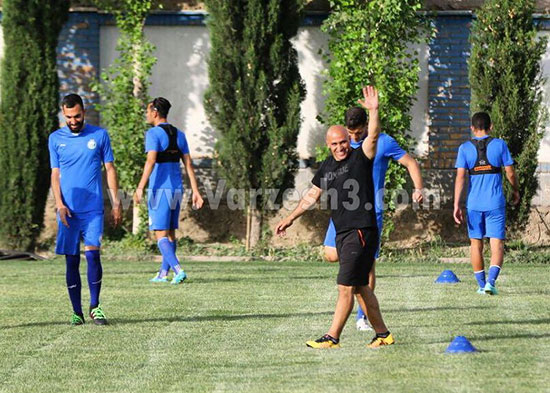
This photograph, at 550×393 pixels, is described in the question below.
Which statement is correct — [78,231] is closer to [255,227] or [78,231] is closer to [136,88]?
[255,227]

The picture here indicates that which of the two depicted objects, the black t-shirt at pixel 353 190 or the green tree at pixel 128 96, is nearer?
the black t-shirt at pixel 353 190

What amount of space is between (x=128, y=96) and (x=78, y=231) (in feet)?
31.2

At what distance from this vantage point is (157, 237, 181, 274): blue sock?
1416 cm

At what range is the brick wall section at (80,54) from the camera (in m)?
20.4

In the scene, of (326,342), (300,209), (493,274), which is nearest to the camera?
(326,342)

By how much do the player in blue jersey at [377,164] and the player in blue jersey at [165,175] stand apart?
176 inches

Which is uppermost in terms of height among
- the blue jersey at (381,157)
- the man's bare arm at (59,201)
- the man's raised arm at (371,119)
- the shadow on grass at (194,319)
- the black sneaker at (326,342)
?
the man's raised arm at (371,119)

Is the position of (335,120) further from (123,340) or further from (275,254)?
(123,340)

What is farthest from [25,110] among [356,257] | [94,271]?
[356,257]

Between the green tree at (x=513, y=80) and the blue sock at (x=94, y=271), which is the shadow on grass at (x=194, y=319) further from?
the green tree at (x=513, y=80)

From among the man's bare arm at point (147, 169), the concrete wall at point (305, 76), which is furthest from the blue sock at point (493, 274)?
the concrete wall at point (305, 76)

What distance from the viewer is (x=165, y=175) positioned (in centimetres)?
1440

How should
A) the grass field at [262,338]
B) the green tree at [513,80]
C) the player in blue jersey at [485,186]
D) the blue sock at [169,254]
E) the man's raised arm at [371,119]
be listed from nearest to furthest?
the grass field at [262,338]
the man's raised arm at [371,119]
the player in blue jersey at [485,186]
the blue sock at [169,254]
the green tree at [513,80]

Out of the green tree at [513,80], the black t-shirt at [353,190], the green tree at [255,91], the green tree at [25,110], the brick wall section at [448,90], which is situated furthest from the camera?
the brick wall section at [448,90]
